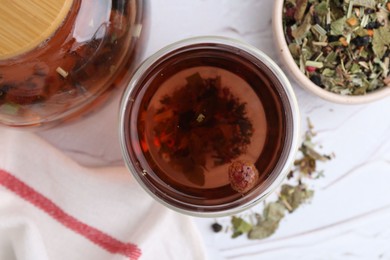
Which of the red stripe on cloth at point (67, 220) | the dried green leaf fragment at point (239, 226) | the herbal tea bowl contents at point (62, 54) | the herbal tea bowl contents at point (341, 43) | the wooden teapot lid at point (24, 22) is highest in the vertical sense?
the wooden teapot lid at point (24, 22)

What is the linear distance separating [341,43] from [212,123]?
258mm

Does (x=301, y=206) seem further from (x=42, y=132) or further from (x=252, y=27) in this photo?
(x=42, y=132)

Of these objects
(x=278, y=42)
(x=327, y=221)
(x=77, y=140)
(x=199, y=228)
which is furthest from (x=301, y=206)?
(x=77, y=140)

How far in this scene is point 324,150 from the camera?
3.33 feet

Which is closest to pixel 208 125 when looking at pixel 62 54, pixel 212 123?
pixel 212 123

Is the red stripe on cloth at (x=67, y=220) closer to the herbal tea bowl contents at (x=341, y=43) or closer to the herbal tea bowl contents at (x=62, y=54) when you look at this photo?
the herbal tea bowl contents at (x=62, y=54)

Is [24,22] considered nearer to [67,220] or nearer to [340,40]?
[67,220]

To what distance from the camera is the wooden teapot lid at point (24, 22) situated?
2.01 ft

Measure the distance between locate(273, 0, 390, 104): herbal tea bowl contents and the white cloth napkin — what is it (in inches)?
12.3

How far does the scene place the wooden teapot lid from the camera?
613 mm

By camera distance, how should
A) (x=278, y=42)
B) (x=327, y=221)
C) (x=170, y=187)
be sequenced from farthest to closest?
(x=327, y=221) → (x=278, y=42) → (x=170, y=187)

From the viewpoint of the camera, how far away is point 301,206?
40.1 inches

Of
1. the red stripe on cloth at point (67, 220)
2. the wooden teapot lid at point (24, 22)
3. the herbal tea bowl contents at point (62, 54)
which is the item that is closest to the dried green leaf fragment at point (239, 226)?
the red stripe on cloth at point (67, 220)

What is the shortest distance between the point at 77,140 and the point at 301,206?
1.25ft
